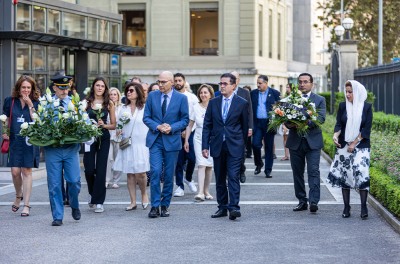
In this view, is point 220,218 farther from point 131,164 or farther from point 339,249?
point 339,249

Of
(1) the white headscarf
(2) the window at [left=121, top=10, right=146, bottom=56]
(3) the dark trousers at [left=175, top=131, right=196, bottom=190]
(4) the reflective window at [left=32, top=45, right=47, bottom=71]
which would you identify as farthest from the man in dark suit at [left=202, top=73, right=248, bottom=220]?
(2) the window at [left=121, top=10, right=146, bottom=56]

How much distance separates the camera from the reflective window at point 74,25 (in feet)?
75.9

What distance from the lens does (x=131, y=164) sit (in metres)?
14.6

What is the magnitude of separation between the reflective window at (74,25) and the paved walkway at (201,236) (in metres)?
8.13

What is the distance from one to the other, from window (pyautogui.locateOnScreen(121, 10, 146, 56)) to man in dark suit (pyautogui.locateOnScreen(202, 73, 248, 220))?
99.7 ft

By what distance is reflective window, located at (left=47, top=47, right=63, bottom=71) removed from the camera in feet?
71.7

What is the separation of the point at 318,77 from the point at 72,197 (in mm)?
59504

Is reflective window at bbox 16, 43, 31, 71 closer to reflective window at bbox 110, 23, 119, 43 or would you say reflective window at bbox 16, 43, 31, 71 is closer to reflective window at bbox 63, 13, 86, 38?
reflective window at bbox 63, 13, 86, 38

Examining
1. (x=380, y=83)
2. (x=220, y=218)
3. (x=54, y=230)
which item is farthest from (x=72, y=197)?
(x=380, y=83)

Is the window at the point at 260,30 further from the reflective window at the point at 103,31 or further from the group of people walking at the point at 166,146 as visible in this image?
the group of people walking at the point at 166,146

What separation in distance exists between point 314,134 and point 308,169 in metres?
0.50

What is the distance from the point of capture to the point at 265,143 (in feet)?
66.7

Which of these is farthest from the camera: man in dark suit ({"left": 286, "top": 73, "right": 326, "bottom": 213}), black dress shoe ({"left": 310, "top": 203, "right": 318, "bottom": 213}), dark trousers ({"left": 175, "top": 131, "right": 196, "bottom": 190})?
dark trousers ({"left": 175, "top": 131, "right": 196, "bottom": 190})

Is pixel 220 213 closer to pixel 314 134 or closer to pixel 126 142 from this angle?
pixel 314 134
